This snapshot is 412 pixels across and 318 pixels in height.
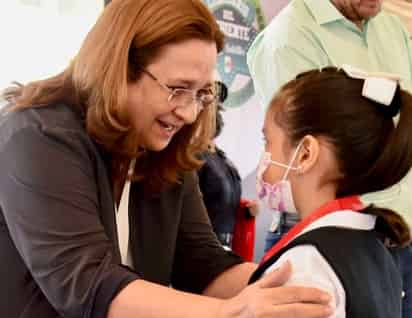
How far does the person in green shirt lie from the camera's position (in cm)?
176

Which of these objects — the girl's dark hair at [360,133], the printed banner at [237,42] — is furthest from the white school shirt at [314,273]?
the printed banner at [237,42]

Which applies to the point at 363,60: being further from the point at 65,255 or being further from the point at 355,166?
the point at 65,255

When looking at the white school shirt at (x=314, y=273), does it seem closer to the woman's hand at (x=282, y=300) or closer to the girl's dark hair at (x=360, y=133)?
the woman's hand at (x=282, y=300)

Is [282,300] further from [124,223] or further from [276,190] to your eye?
[124,223]

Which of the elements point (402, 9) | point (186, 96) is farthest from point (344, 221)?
point (402, 9)

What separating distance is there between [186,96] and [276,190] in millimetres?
258

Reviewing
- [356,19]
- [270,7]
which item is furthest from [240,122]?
[356,19]

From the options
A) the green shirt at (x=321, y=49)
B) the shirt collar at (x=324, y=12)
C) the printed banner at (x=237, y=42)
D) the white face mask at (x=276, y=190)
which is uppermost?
the shirt collar at (x=324, y=12)

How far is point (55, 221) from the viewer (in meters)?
1.05

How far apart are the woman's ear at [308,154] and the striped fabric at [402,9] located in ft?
6.53

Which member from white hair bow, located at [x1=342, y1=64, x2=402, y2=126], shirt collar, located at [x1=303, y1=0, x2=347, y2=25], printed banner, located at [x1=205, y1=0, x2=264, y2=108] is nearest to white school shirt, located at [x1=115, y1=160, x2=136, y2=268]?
white hair bow, located at [x1=342, y1=64, x2=402, y2=126]

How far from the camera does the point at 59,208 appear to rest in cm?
106

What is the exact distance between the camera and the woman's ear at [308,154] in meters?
1.11

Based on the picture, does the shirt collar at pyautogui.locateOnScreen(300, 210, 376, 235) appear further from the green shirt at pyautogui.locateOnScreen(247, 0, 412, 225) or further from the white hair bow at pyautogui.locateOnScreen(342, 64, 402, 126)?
the green shirt at pyautogui.locateOnScreen(247, 0, 412, 225)
